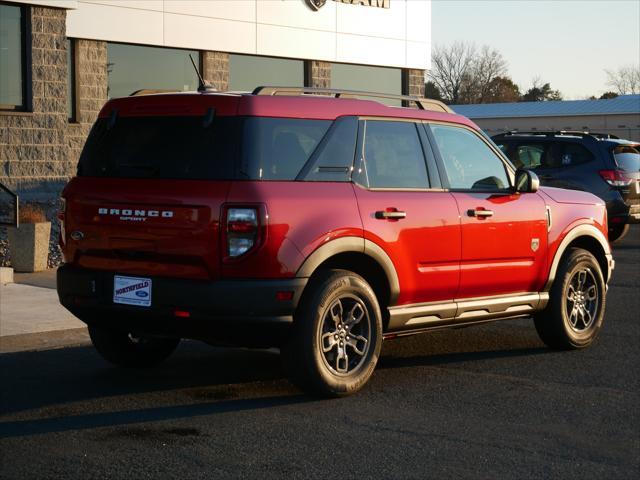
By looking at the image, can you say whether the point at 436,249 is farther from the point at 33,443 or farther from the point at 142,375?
the point at 33,443

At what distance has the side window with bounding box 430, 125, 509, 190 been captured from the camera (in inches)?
340

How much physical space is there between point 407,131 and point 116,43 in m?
16.3

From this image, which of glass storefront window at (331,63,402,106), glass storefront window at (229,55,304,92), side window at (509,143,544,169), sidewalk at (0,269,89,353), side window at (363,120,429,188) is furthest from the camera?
glass storefront window at (331,63,402,106)

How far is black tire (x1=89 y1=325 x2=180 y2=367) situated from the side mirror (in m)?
2.96

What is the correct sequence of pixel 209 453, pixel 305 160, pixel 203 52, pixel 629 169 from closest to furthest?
pixel 209 453
pixel 305 160
pixel 629 169
pixel 203 52

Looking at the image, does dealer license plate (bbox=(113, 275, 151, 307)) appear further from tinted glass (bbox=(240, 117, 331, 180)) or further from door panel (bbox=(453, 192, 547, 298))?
door panel (bbox=(453, 192, 547, 298))

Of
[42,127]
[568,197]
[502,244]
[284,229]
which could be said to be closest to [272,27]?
[42,127]

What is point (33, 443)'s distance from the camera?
6.30m

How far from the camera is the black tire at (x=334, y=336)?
288 inches

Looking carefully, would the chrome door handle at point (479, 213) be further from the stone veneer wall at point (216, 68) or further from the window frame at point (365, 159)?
the stone veneer wall at point (216, 68)

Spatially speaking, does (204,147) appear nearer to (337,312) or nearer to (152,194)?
(152,194)

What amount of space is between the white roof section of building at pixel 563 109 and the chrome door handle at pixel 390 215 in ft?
203

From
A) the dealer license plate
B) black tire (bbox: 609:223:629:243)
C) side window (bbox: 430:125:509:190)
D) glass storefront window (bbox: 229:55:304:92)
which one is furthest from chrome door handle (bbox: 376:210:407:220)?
glass storefront window (bbox: 229:55:304:92)

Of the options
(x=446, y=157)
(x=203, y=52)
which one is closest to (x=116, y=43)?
(x=203, y=52)
